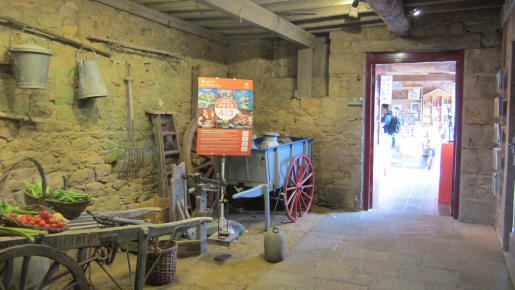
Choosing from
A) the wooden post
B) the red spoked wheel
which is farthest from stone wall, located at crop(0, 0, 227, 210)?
the red spoked wheel

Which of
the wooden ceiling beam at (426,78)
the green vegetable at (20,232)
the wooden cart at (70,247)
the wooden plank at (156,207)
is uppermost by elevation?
the wooden ceiling beam at (426,78)

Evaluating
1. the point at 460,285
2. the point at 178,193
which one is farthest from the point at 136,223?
the point at 460,285

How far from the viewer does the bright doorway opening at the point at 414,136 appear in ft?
23.6

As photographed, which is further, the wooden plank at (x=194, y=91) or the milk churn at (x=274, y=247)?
the wooden plank at (x=194, y=91)

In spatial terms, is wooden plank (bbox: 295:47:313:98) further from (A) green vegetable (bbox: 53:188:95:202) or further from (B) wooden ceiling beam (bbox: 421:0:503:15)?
(A) green vegetable (bbox: 53:188:95:202)

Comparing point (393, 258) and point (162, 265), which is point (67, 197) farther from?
point (393, 258)

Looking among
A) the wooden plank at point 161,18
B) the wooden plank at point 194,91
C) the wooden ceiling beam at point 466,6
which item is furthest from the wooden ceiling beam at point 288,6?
the wooden plank at point 194,91

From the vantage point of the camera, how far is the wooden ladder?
18.1 ft

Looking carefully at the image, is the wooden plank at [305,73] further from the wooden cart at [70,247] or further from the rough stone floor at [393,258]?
the wooden cart at [70,247]

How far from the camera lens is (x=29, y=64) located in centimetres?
367

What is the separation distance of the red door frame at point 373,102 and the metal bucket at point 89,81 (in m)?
3.88

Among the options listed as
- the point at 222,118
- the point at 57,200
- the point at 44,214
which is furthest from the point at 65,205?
the point at 222,118

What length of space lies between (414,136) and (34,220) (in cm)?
Result: 1196

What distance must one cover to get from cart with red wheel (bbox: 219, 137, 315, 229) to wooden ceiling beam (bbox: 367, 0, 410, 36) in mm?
1985
